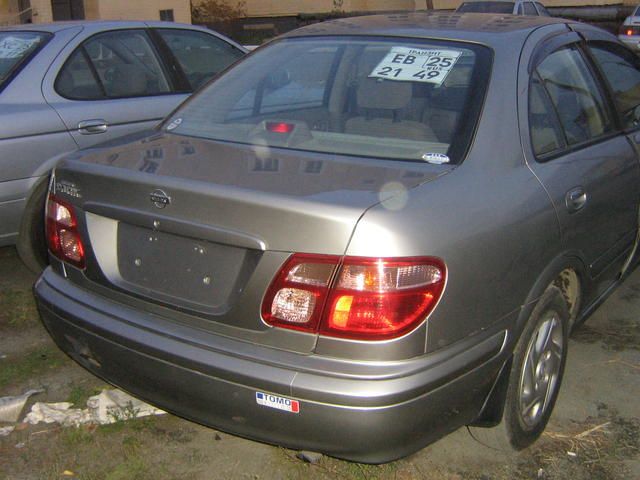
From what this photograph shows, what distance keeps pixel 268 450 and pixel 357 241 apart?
125 centimetres

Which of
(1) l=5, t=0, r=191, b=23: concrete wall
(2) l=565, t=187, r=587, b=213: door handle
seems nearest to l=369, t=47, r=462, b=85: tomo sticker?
(2) l=565, t=187, r=587, b=213: door handle

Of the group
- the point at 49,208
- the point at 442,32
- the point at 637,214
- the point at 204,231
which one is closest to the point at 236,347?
the point at 204,231

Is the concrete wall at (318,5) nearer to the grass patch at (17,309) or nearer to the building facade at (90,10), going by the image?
the building facade at (90,10)

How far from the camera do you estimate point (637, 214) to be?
3.85 meters

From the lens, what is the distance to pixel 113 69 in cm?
504

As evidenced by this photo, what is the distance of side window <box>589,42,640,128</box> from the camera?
3.90 m

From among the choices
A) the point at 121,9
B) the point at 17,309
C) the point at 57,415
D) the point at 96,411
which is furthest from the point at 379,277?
the point at 121,9

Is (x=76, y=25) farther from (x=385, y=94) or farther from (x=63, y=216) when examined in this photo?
(x=385, y=94)

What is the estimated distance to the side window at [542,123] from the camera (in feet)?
9.89

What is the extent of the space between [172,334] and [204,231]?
38cm

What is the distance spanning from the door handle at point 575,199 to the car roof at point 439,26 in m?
0.67

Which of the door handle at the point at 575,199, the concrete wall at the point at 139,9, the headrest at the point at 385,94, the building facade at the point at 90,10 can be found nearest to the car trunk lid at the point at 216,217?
the headrest at the point at 385,94

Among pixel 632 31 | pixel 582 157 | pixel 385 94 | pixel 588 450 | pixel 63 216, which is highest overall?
pixel 385 94

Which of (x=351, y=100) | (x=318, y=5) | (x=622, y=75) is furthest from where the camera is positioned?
(x=318, y=5)
